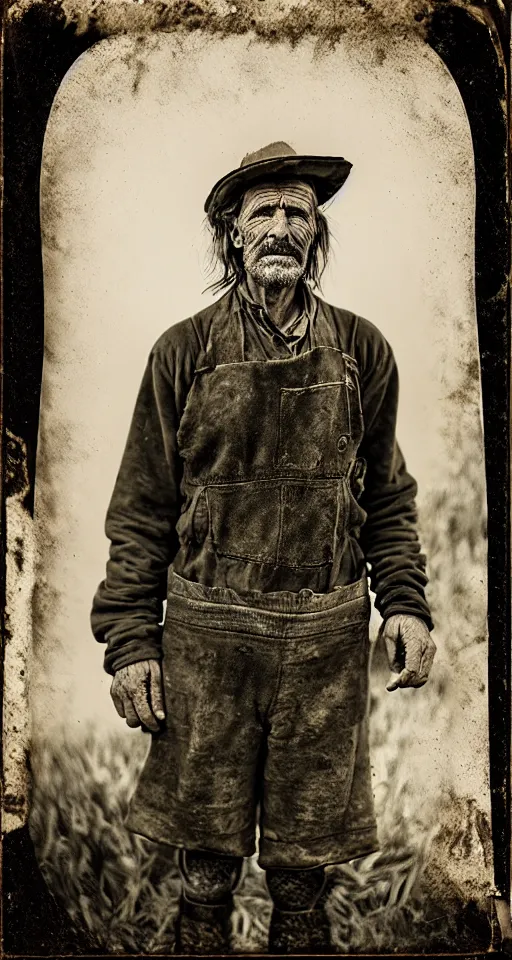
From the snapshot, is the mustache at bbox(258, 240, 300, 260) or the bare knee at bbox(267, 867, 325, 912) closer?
the mustache at bbox(258, 240, 300, 260)

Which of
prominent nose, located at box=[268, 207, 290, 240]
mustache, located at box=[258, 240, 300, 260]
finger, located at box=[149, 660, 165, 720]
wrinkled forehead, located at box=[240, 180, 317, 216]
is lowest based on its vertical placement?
finger, located at box=[149, 660, 165, 720]

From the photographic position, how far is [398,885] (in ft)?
11.6

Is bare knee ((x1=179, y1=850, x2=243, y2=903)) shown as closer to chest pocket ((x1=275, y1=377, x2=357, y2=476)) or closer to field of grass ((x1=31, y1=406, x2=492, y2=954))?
field of grass ((x1=31, y1=406, x2=492, y2=954))

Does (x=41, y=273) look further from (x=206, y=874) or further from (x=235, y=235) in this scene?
(x=206, y=874)

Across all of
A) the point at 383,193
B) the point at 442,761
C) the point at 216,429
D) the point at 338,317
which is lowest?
the point at 442,761

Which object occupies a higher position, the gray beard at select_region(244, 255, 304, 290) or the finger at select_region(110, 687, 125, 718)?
the gray beard at select_region(244, 255, 304, 290)

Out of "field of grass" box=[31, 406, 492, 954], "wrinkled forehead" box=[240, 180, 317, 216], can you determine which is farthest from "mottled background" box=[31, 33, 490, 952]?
"wrinkled forehead" box=[240, 180, 317, 216]

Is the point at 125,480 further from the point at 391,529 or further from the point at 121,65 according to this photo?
the point at 121,65

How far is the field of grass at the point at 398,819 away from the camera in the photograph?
351 centimetres

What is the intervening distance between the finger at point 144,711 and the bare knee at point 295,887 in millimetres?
473

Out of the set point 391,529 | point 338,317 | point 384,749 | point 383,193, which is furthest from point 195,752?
point 383,193

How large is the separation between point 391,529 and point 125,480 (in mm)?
669

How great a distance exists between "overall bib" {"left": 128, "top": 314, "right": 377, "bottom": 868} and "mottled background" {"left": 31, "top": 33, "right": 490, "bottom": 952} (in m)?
0.14

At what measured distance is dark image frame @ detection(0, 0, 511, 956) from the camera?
3.47m
